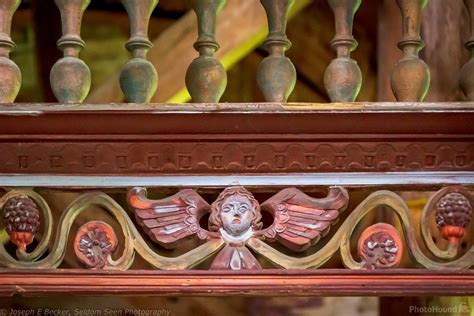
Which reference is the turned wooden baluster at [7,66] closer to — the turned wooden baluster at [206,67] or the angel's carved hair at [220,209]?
the turned wooden baluster at [206,67]

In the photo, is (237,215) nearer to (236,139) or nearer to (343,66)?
(236,139)

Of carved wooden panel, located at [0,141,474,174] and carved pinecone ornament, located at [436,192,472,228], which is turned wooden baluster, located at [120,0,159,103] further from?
carved pinecone ornament, located at [436,192,472,228]

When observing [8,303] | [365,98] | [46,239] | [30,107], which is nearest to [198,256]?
[46,239]

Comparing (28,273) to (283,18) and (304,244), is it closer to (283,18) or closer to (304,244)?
(304,244)

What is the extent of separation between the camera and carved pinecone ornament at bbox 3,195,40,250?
246 cm

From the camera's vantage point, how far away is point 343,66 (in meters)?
2.54

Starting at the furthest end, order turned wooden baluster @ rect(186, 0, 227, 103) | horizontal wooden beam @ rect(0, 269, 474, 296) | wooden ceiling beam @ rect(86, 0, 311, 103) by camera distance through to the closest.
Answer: wooden ceiling beam @ rect(86, 0, 311, 103) → turned wooden baluster @ rect(186, 0, 227, 103) → horizontal wooden beam @ rect(0, 269, 474, 296)

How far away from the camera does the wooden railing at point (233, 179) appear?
2.44 m

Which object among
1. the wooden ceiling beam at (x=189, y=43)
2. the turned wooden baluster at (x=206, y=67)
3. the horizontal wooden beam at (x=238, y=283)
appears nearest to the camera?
the horizontal wooden beam at (x=238, y=283)

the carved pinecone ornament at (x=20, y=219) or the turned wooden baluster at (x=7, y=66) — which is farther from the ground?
the turned wooden baluster at (x=7, y=66)

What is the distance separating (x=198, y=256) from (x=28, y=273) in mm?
367

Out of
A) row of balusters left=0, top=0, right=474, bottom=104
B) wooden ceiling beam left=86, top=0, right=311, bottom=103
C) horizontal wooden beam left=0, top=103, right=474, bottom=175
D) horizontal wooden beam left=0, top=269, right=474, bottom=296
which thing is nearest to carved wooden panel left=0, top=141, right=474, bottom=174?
horizontal wooden beam left=0, top=103, right=474, bottom=175

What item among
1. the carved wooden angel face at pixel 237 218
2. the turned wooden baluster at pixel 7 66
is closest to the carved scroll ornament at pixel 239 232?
the carved wooden angel face at pixel 237 218

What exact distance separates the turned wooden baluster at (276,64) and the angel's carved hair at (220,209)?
22cm
